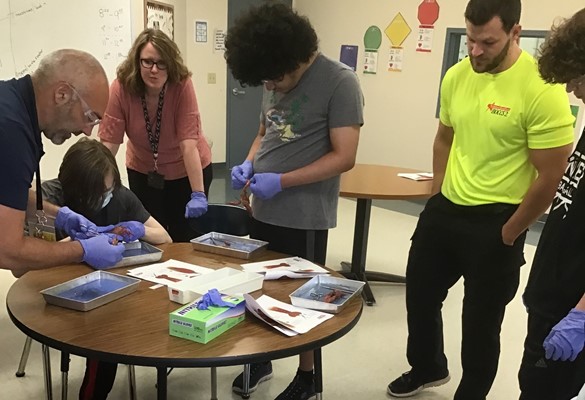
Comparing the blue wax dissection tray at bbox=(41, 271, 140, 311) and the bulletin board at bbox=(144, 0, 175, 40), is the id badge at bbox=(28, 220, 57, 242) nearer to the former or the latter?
the blue wax dissection tray at bbox=(41, 271, 140, 311)

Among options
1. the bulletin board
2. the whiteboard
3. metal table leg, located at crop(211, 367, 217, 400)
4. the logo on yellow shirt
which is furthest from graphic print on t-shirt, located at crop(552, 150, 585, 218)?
the bulletin board

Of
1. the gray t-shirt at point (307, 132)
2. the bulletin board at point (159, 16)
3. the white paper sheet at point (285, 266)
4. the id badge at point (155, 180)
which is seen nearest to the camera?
the white paper sheet at point (285, 266)

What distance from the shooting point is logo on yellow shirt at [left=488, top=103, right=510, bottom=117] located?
171cm

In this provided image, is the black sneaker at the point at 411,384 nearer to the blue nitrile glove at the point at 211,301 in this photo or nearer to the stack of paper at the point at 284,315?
the stack of paper at the point at 284,315

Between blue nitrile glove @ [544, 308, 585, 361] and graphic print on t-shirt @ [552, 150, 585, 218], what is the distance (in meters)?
0.26

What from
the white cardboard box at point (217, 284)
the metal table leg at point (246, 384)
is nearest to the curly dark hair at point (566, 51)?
the white cardboard box at point (217, 284)

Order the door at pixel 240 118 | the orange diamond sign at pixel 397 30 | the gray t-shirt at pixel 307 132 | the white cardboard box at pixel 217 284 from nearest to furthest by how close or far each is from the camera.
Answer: the white cardboard box at pixel 217 284, the gray t-shirt at pixel 307 132, the orange diamond sign at pixel 397 30, the door at pixel 240 118

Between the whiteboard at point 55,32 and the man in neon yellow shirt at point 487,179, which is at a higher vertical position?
the whiteboard at point 55,32

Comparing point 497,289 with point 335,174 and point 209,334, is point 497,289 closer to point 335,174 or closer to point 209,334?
point 335,174

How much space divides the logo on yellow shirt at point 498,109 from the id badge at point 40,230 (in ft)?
4.77

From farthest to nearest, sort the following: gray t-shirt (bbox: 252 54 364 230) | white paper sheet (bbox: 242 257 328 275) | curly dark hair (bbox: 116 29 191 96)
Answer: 1. curly dark hair (bbox: 116 29 191 96)
2. gray t-shirt (bbox: 252 54 364 230)
3. white paper sheet (bbox: 242 257 328 275)

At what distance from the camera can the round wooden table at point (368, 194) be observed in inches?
117

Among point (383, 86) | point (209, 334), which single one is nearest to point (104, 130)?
point (209, 334)

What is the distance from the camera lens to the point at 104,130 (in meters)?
2.43
